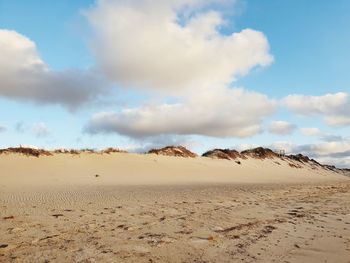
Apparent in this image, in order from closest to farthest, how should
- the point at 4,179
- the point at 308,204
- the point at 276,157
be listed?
the point at 308,204 < the point at 4,179 < the point at 276,157

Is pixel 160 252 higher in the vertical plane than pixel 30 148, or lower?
lower

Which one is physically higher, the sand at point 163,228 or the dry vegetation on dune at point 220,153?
the dry vegetation on dune at point 220,153

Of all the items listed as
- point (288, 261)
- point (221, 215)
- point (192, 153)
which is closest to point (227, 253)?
point (288, 261)

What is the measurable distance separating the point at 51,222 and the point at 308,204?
8.05 meters

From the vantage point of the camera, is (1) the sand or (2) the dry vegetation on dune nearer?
(1) the sand

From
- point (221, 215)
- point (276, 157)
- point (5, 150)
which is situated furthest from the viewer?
point (276, 157)

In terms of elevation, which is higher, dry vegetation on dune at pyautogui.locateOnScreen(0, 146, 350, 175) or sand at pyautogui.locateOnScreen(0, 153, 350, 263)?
dry vegetation on dune at pyautogui.locateOnScreen(0, 146, 350, 175)

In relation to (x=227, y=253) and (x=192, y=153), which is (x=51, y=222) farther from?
(x=192, y=153)

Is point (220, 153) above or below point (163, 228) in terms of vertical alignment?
above

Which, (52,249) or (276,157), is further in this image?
(276,157)

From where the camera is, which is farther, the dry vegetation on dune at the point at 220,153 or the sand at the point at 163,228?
the dry vegetation on dune at the point at 220,153

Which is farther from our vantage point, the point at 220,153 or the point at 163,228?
the point at 220,153

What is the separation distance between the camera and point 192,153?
103ft

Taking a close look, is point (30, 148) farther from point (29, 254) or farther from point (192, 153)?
point (29, 254)
